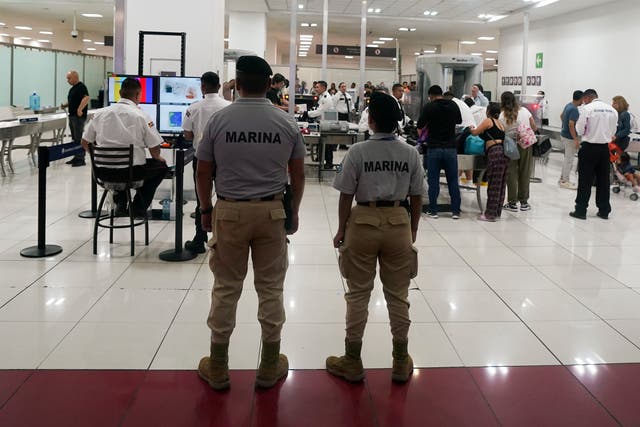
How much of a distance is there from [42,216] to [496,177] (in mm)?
4881

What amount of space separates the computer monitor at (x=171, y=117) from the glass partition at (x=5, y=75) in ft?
25.1

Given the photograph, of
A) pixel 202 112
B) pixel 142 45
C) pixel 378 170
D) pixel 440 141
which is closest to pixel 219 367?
pixel 378 170

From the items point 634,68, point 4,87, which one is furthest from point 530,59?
point 4,87

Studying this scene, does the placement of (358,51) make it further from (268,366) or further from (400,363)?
(268,366)

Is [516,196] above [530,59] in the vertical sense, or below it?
below

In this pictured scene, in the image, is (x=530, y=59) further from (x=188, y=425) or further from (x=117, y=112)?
(x=188, y=425)

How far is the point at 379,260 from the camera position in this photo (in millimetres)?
3045

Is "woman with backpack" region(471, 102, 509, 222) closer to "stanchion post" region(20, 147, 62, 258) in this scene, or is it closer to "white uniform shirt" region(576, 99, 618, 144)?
"white uniform shirt" region(576, 99, 618, 144)

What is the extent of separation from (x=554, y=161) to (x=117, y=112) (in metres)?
11.1

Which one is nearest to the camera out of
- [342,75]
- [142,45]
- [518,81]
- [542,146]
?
[142,45]

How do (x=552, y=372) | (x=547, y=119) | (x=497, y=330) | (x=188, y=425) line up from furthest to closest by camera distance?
(x=547, y=119) < (x=497, y=330) < (x=552, y=372) < (x=188, y=425)

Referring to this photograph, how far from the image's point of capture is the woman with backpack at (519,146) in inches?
310

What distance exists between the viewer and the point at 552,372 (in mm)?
3320

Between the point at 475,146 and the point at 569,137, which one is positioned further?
the point at 569,137
